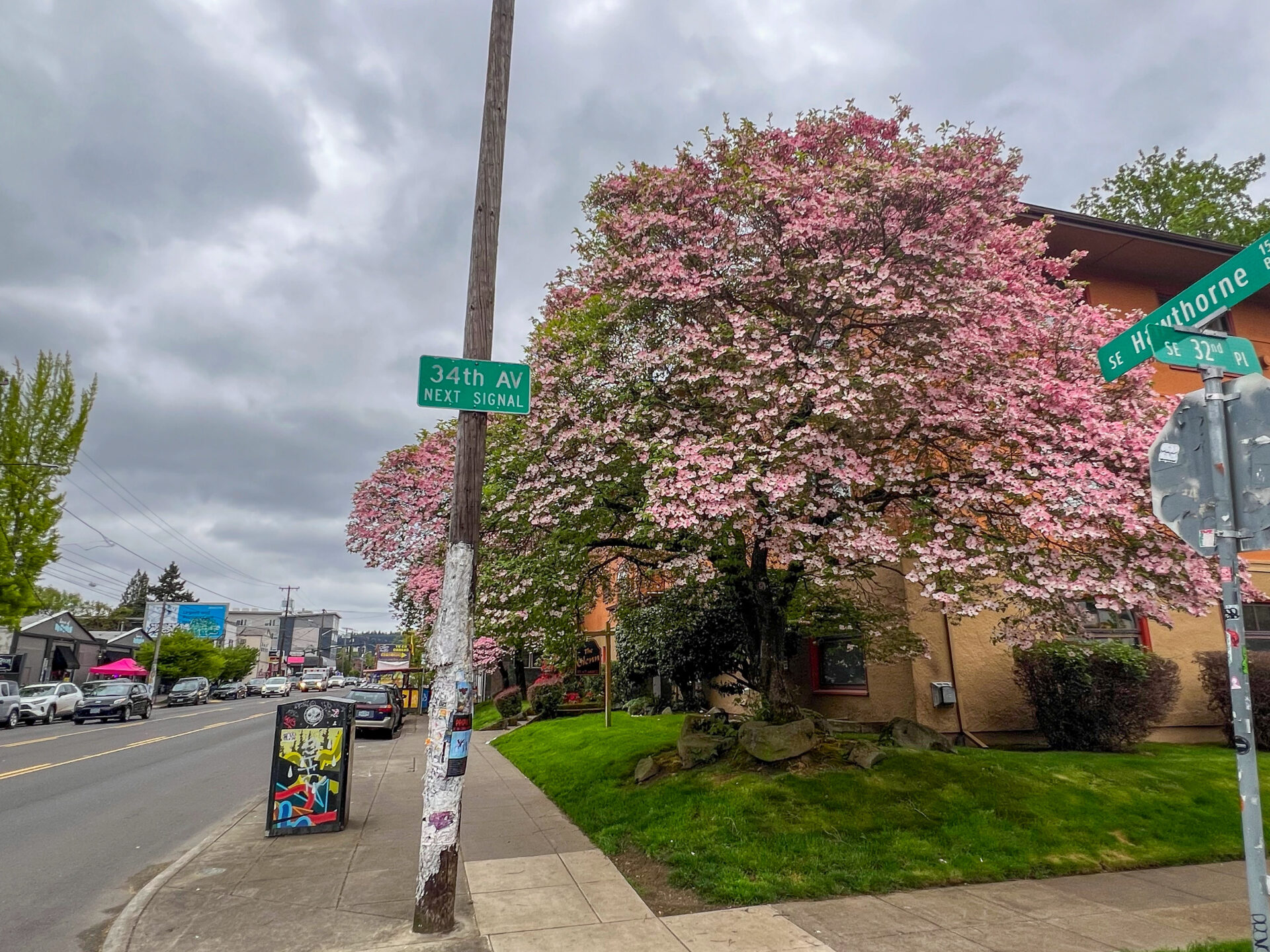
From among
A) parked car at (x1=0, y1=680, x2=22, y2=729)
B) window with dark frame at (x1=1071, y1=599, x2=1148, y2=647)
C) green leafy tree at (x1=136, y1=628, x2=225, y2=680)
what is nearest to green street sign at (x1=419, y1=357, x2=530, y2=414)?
window with dark frame at (x1=1071, y1=599, x2=1148, y2=647)

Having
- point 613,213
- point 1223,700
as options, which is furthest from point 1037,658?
point 613,213

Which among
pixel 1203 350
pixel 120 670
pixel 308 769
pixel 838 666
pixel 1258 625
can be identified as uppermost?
pixel 1203 350

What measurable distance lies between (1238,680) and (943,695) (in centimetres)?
1015

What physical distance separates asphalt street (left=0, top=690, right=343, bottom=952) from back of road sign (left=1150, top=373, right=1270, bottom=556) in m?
8.20

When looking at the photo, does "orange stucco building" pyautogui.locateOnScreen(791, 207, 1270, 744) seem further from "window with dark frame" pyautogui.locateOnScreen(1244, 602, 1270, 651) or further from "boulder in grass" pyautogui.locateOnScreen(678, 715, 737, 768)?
"boulder in grass" pyautogui.locateOnScreen(678, 715, 737, 768)

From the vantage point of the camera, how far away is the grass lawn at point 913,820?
722 cm

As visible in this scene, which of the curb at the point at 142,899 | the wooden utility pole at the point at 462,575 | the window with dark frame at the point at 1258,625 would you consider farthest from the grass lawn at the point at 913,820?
the window with dark frame at the point at 1258,625

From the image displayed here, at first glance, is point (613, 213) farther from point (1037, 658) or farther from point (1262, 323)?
point (1262, 323)

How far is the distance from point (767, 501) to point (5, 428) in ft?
103

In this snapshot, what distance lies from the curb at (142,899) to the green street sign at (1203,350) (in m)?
8.08

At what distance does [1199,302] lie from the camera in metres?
4.30

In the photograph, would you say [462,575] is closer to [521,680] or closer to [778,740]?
[778,740]

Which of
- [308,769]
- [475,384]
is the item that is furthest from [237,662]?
[475,384]

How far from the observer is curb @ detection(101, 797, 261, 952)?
19.1 feet
